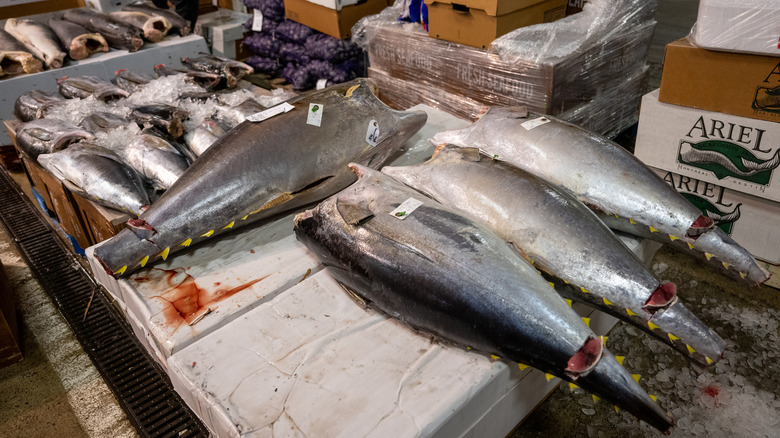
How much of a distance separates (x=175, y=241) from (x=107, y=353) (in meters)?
1.04

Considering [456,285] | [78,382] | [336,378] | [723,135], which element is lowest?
[78,382]

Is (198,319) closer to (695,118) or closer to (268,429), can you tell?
(268,429)

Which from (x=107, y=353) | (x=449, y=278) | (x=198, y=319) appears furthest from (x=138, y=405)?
(x=449, y=278)

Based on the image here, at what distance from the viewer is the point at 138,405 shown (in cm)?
222

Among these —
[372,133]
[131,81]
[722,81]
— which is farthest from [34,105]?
[722,81]

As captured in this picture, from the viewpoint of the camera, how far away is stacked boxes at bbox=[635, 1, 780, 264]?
7.64ft

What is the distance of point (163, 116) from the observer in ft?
9.37

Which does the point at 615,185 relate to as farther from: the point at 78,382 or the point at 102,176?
the point at 78,382

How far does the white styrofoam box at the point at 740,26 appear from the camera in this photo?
2.14 m

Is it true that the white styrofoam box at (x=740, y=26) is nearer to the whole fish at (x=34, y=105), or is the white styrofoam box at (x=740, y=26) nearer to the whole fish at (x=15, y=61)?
the whole fish at (x=34, y=105)

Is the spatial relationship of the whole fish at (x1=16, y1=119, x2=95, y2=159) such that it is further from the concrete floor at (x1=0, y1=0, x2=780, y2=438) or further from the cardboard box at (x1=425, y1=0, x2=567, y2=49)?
the cardboard box at (x1=425, y1=0, x2=567, y2=49)

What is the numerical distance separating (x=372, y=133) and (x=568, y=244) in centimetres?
109

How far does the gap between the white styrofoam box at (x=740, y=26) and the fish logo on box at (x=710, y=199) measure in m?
0.73

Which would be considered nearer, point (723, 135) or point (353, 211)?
point (353, 211)
